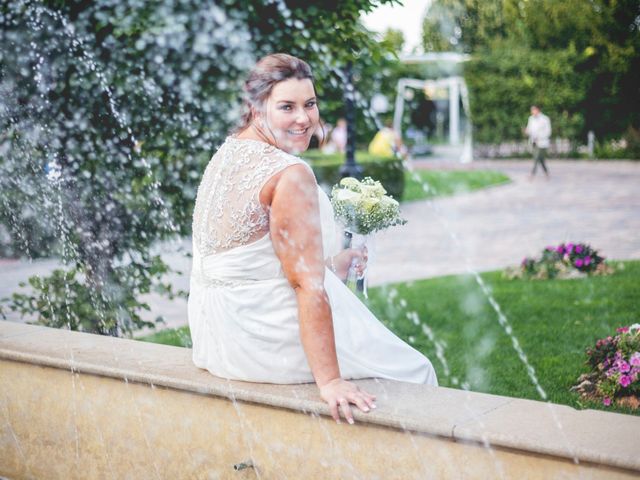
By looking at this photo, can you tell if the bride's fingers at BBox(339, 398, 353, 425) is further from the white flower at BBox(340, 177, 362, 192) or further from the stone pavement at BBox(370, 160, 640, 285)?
the stone pavement at BBox(370, 160, 640, 285)

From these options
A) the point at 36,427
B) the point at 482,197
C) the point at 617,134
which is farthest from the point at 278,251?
the point at 617,134

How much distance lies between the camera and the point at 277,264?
3006mm

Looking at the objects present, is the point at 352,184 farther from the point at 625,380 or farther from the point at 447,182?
the point at 447,182

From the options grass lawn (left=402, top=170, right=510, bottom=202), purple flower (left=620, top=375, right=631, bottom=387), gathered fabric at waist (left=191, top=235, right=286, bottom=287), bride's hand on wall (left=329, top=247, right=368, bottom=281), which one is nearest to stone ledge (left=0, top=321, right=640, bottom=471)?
gathered fabric at waist (left=191, top=235, right=286, bottom=287)

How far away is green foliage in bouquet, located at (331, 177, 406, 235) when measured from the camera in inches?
142

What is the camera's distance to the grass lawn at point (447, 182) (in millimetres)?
20078

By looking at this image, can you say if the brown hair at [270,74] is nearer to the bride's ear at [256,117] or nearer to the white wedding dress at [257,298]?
the bride's ear at [256,117]

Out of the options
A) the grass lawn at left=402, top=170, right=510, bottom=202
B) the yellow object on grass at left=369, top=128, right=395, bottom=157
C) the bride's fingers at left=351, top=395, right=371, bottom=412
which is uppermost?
the bride's fingers at left=351, top=395, right=371, bottom=412

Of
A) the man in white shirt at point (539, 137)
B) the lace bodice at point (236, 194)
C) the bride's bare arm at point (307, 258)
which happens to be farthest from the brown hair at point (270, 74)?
the man in white shirt at point (539, 137)

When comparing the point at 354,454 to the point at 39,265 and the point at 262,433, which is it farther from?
the point at 39,265

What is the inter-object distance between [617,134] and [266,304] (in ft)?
95.1

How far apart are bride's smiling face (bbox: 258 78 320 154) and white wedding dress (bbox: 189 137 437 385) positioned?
0.11 metres

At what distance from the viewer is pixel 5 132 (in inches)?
218

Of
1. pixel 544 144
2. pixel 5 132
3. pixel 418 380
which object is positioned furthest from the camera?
pixel 544 144
